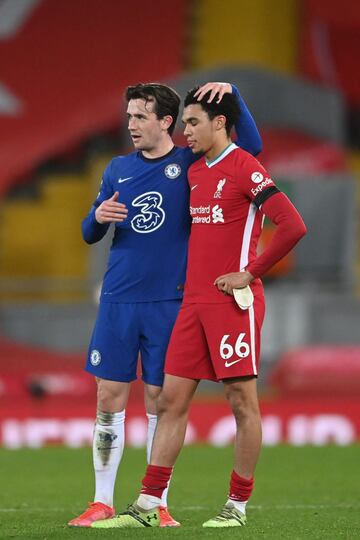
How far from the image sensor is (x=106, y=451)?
6.98m

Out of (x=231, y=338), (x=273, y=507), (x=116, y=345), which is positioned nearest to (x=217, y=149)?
(x=231, y=338)

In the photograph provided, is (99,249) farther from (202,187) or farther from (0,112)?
(202,187)

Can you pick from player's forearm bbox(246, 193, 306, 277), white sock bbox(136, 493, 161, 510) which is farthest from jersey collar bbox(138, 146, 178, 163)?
white sock bbox(136, 493, 161, 510)

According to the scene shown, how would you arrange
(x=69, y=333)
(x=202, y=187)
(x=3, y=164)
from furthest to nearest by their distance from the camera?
(x=3, y=164) < (x=69, y=333) < (x=202, y=187)

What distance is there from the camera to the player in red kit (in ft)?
21.9

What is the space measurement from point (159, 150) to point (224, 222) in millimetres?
570

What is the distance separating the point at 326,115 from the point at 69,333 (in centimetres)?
537

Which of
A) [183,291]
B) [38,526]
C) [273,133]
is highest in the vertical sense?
[273,133]

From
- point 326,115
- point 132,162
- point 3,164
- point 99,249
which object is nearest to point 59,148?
point 3,164

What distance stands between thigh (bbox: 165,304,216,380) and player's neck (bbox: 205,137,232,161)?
0.72m

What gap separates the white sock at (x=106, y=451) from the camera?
22.8ft

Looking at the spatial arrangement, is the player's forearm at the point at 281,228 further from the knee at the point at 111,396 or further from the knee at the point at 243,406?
the knee at the point at 111,396

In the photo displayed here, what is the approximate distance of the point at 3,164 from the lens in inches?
768

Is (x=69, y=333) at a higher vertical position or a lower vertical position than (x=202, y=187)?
lower
